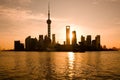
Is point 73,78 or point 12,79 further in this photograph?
point 73,78

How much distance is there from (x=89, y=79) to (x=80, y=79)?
2.64 m

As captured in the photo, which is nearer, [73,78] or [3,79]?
[3,79]

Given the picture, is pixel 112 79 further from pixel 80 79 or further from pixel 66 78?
pixel 66 78

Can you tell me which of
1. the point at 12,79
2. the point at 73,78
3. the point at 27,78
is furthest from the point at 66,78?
the point at 12,79

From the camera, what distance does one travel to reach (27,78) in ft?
220

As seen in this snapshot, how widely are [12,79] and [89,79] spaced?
22194 millimetres

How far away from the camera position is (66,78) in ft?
227

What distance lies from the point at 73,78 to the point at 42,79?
984cm

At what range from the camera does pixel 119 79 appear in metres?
66.2

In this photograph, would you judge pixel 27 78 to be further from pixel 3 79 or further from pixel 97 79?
pixel 97 79

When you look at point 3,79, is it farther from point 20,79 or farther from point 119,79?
point 119,79

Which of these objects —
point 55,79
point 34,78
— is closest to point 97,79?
point 55,79

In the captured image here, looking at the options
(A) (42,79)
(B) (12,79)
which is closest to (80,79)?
(A) (42,79)

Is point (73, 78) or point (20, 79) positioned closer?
point (20, 79)
